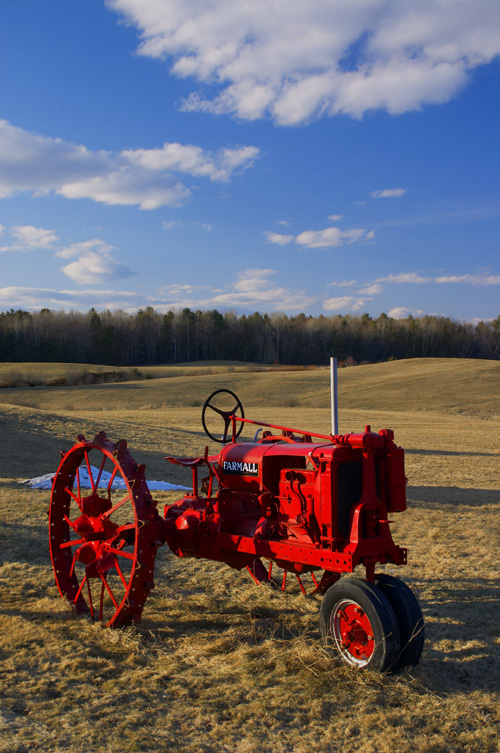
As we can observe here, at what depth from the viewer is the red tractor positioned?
376 cm

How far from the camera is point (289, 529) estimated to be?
4.35 meters

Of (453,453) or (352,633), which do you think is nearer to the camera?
(352,633)

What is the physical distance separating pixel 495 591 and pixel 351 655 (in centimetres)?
221

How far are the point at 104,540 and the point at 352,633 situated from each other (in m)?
2.05

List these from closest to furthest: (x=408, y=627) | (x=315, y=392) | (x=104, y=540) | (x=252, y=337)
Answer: (x=408, y=627) < (x=104, y=540) < (x=315, y=392) < (x=252, y=337)

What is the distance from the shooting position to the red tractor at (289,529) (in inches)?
148

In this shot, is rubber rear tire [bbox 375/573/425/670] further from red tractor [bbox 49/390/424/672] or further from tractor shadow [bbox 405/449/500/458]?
tractor shadow [bbox 405/449/500/458]

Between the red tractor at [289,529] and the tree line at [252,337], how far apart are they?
244 ft

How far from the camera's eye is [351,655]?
12.5 ft

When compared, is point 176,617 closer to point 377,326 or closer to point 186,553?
point 186,553

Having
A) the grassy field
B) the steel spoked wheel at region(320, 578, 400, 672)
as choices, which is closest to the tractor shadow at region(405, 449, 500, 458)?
the grassy field

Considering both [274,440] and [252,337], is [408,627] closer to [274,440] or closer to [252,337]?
[274,440]

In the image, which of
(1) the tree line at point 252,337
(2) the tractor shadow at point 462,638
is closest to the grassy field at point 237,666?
(2) the tractor shadow at point 462,638

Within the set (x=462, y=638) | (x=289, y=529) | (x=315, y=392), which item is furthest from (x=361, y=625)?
(x=315, y=392)
